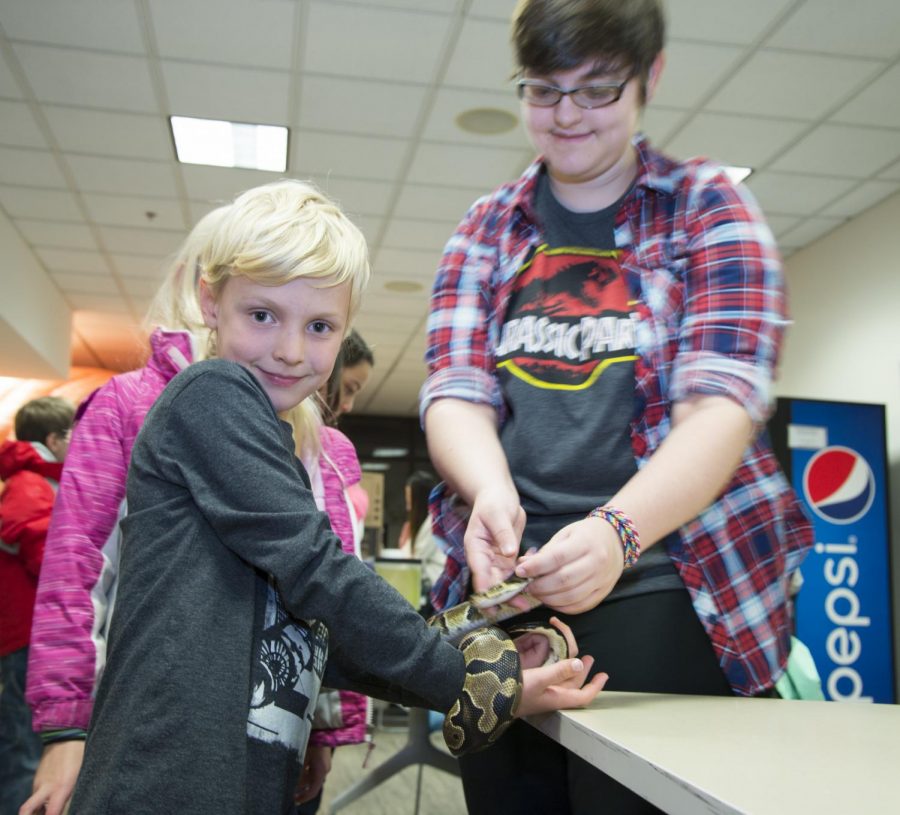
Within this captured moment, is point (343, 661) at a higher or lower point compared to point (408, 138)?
lower

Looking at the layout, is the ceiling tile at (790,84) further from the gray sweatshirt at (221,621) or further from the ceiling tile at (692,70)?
the gray sweatshirt at (221,621)

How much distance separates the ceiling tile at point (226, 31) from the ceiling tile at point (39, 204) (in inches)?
102

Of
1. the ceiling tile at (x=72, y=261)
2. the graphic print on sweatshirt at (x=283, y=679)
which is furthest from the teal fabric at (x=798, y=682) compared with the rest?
the ceiling tile at (x=72, y=261)

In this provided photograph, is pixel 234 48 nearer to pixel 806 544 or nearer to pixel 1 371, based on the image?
pixel 806 544

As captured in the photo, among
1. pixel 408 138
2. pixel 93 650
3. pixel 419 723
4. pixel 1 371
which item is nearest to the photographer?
pixel 93 650

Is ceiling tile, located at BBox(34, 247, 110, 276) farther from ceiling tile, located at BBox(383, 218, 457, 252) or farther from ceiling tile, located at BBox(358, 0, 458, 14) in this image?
ceiling tile, located at BBox(358, 0, 458, 14)

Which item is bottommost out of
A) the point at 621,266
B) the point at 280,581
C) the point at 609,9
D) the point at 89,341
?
the point at 280,581

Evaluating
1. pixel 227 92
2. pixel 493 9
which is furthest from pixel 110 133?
pixel 493 9

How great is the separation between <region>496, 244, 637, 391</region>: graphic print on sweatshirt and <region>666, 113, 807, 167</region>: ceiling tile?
4574 millimetres

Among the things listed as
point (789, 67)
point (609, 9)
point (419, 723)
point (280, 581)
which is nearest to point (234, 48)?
point (789, 67)

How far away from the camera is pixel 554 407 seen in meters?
1.34

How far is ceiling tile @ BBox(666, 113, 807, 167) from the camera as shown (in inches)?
220

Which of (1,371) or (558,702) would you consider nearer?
(558,702)

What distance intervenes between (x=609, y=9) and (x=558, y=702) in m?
0.94
